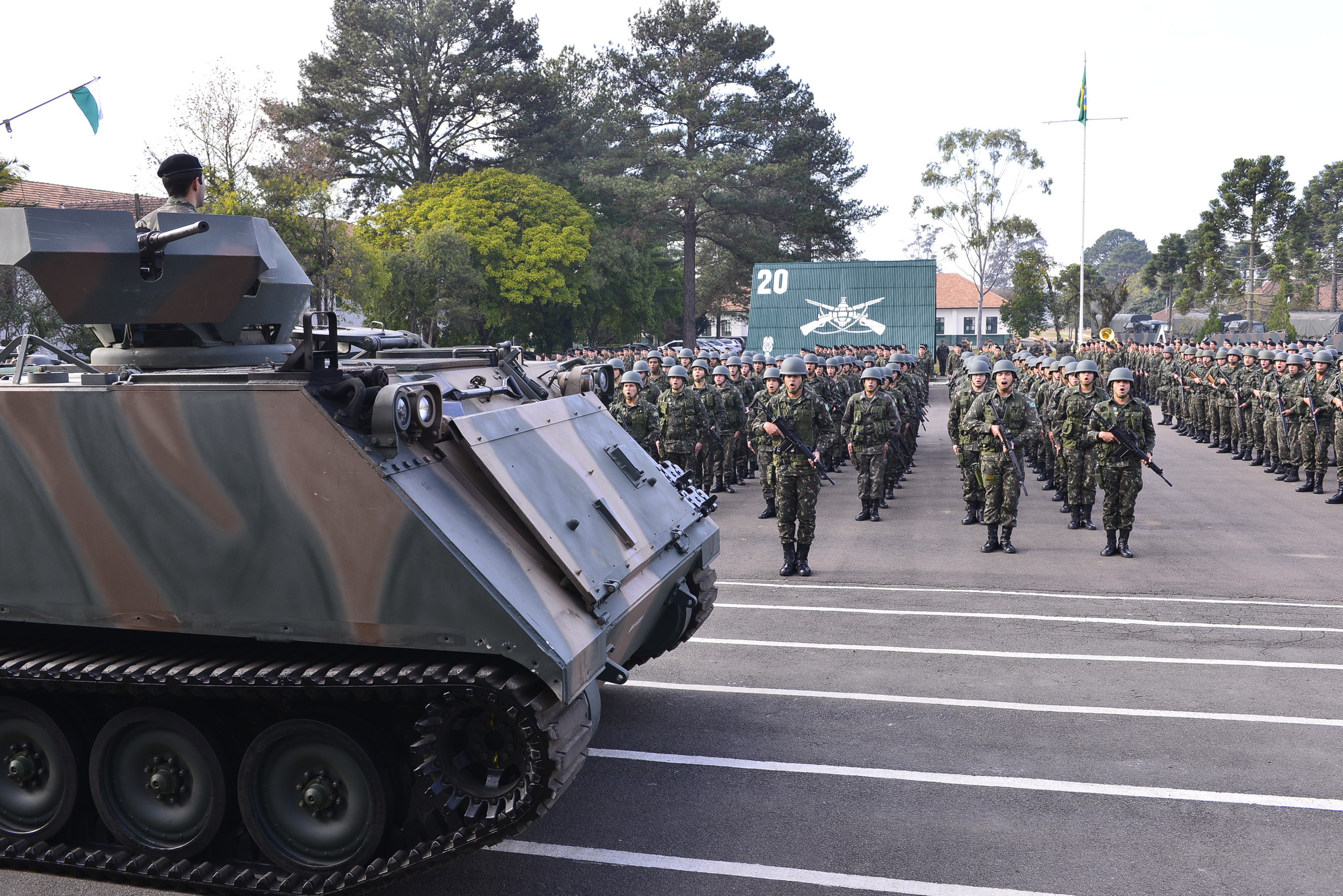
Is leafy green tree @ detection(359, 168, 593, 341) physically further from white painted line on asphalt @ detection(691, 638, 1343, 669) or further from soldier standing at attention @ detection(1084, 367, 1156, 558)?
white painted line on asphalt @ detection(691, 638, 1343, 669)

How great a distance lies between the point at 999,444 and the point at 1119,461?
130cm

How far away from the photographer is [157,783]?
4.49 metres

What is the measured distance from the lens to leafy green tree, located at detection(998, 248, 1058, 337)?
185 ft

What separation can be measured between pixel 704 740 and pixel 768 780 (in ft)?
2.09

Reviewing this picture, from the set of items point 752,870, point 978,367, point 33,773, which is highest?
point 978,367

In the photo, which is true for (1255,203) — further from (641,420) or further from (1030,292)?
(641,420)

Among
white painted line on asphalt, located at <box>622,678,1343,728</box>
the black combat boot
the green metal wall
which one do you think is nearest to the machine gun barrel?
white painted line on asphalt, located at <box>622,678,1343,728</box>

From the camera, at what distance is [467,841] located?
13.1 feet

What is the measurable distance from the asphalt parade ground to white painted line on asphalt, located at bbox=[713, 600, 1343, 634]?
0.10ft

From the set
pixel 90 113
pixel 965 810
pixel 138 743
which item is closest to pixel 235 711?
pixel 138 743

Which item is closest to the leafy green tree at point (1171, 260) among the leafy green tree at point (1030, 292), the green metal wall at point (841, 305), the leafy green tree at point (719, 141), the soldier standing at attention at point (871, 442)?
the leafy green tree at point (1030, 292)

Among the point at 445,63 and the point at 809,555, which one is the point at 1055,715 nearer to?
the point at 809,555

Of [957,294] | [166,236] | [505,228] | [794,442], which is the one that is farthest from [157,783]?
[957,294]

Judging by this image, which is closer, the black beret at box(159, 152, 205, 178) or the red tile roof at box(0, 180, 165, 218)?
the black beret at box(159, 152, 205, 178)
